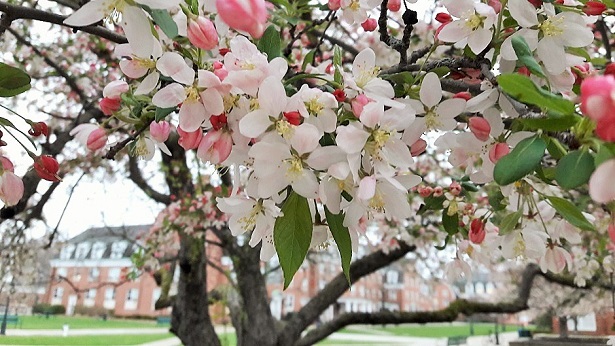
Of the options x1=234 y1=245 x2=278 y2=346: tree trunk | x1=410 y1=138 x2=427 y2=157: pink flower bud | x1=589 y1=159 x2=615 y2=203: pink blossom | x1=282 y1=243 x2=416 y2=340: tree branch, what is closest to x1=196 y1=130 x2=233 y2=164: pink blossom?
x1=410 y1=138 x2=427 y2=157: pink flower bud

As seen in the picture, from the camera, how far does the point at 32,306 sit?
100.0 inches

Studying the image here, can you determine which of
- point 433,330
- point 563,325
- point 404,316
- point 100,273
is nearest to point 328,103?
point 404,316

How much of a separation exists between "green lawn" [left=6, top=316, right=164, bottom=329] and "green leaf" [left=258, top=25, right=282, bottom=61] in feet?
7.56

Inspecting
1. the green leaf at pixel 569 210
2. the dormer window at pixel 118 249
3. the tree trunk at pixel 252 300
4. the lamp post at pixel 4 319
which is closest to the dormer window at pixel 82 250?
the dormer window at pixel 118 249

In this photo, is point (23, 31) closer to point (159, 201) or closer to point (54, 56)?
point (54, 56)

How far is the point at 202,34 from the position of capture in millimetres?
425

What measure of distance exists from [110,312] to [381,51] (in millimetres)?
2249

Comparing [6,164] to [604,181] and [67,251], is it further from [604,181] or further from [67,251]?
[67,251]

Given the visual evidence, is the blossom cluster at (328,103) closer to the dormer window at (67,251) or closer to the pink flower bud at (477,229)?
the pink flower bud at (477,229)

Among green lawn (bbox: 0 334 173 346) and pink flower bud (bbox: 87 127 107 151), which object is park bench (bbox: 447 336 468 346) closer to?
green lawn (bbox: 0 334 173 346)

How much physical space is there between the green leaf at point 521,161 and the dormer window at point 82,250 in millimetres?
3221

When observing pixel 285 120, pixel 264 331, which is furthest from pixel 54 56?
pixel 285 120

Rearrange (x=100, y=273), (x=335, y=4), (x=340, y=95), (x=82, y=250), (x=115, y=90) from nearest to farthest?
1. (x=340, y=95)
2. (x=115, y=90)
3. (x=335, y=4)
4. (x=100, y=273)
5. (x=82, y=250)

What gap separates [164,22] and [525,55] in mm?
332
